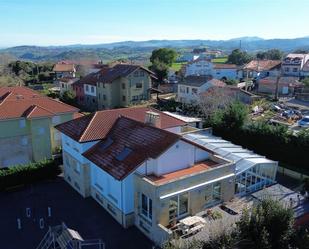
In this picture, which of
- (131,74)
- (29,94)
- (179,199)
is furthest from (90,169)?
(131,74)

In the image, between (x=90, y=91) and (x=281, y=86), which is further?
(x=281, y=86)

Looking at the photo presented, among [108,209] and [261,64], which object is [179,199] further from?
[261,64]

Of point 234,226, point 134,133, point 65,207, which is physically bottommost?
point 65,207

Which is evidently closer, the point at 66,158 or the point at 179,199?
the point at 179,199

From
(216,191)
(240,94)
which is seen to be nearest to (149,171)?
(216,191)

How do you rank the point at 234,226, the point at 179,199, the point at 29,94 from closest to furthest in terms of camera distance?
the point at 234,226 → the point at 179,199 → the point at 29,94

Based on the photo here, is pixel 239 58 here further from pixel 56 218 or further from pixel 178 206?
pixel 56 218

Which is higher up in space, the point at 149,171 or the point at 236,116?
the point at 236,116

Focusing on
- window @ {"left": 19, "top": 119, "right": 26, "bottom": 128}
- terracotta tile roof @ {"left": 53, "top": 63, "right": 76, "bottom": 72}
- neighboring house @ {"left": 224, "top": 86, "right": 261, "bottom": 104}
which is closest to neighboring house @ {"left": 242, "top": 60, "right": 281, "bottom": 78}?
neighboring house @ {"left": 224, "top": 86, "right": 261, "bottom": 104}

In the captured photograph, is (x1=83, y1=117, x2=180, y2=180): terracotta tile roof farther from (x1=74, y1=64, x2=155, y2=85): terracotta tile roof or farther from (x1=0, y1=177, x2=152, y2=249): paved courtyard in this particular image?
(x1=74, y1=64, x2=155, y2=85): terracotta tile roof
